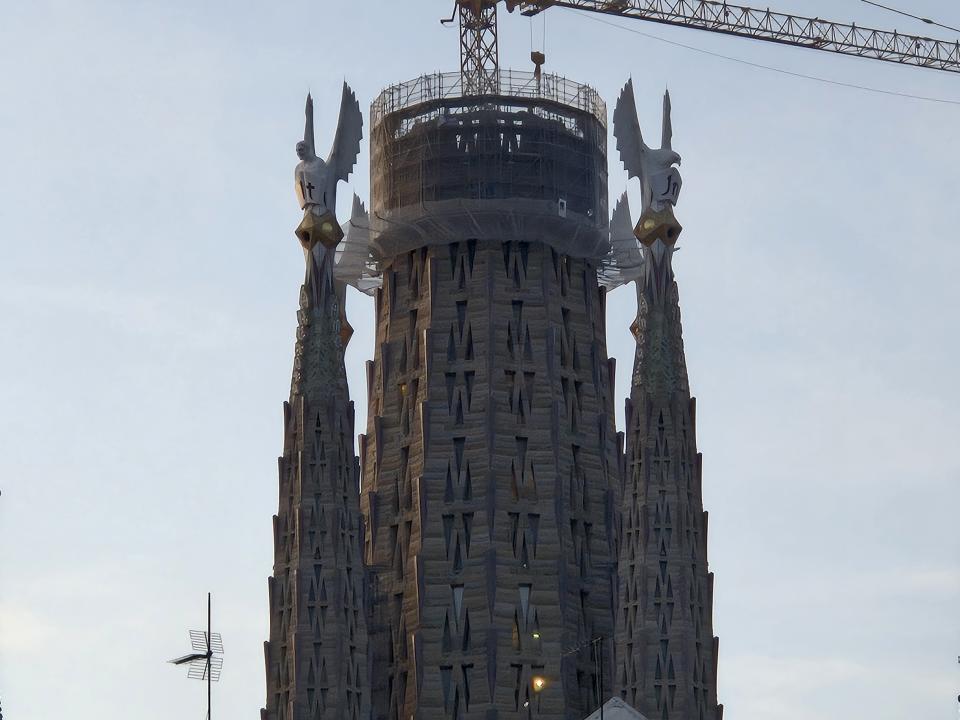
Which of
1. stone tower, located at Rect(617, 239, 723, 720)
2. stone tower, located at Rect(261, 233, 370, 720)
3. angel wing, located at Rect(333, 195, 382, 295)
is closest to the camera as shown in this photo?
stone tower, located at Rect(617, 239, 723, 720)

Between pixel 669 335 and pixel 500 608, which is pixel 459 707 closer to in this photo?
pixel 500 608

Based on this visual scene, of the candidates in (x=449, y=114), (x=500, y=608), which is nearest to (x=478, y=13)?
(x=449, y=114)

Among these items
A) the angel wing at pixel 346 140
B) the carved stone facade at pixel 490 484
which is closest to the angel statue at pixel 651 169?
the carved stone facade at pixel 490 484

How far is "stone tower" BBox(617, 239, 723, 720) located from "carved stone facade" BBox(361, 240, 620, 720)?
5.37m

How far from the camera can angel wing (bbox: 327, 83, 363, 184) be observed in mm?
168125

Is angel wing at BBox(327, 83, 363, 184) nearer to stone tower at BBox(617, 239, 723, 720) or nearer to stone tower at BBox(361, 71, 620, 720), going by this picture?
stone tower at BBox(361, 71, 620, 720)

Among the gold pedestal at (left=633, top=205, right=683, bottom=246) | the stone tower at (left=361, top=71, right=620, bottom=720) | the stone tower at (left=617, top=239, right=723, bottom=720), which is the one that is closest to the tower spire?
the stone tower at (left=361, top=71, right=620, bottom=720)

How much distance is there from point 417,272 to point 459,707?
2633 cm

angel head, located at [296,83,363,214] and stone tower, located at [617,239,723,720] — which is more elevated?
angel head, located at [296,83,363,214]

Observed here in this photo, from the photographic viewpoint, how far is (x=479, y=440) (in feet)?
551

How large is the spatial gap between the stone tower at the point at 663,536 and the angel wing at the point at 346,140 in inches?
695

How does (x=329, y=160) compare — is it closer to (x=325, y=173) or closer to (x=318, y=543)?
(x=325, y=173)

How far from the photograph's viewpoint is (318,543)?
158500 millimetres

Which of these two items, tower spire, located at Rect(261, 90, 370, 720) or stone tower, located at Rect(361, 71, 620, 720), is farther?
stone tower, located at Rect(361, 71, 620, 720)
